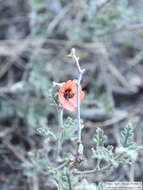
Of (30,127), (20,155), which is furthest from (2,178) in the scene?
(30,127)

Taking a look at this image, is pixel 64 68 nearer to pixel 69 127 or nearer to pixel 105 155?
pixel 69 127

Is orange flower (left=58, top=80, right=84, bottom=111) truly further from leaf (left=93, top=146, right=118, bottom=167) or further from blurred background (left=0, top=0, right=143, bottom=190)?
blurred background (left=0, top=0, right=143, bottom=190)

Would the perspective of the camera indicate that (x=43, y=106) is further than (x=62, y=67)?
No

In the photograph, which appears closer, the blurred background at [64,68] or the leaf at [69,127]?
the leaf at [69,127]

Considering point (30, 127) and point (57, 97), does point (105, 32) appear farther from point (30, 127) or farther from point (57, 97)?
point (57, 97)

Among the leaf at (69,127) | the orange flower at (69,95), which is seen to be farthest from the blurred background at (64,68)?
the orange flower at (69,95)

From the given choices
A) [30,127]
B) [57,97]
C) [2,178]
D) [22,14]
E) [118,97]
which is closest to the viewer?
[57,97]

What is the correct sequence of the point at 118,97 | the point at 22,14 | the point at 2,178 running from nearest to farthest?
the point at 2,178 < the point at 118,97 < the point at 22,14

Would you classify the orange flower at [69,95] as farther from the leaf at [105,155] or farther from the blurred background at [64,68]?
the blurred background at [64,68]
